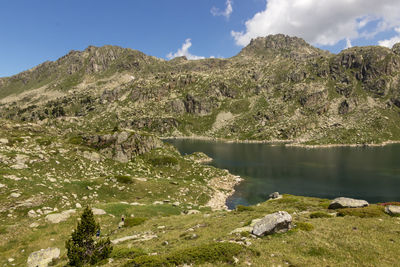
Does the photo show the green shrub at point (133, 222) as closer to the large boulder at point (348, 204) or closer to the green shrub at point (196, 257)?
the green shrub at point (196, 257)

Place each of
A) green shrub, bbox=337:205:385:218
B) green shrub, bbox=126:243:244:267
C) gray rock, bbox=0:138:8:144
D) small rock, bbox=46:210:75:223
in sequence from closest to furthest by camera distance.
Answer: green shrub, bbox=126:243:244:267 < green shrub, bbox=337:205:385:218 < small rock, bbox=46:210:75:223 < gray rock, bbox=0:138:8:144

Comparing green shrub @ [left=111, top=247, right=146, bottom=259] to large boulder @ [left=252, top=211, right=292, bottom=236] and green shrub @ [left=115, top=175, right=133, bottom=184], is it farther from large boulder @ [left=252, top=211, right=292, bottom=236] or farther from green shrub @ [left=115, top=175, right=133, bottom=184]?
green shrub @ [left=115, top=175, right=133, bottom=184]

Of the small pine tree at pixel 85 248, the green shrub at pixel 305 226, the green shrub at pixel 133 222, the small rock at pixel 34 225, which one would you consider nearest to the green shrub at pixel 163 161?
the green shrub at pixel 133 222

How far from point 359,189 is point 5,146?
108 meters

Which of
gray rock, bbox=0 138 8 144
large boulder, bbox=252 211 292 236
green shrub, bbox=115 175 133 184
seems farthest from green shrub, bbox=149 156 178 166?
→ large boulder, bbox=252 211 292 236

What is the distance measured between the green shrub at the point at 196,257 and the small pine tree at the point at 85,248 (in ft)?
10.0

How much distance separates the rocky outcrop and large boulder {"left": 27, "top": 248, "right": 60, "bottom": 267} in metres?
51.3

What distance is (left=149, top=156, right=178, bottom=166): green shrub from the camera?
77.0 metres

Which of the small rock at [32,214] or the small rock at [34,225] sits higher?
the small rock at [34,225]

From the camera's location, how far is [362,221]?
71.4ft

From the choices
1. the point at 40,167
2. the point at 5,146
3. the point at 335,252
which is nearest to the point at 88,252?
the point at 335,252

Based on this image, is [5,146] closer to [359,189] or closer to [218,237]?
[218,237]

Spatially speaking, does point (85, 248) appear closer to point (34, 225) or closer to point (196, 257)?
point (196, 257)

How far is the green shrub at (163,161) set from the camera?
77000 millimetres
